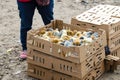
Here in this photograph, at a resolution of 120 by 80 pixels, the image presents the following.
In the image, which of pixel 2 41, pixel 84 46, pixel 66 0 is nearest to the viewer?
pixel 84 46

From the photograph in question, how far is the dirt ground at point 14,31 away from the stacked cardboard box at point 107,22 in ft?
1.32

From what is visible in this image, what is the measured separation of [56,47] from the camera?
4.05m

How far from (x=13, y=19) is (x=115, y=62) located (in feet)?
10.1

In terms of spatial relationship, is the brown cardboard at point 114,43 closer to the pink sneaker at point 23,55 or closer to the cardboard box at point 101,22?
the cardboard box at point 101,22

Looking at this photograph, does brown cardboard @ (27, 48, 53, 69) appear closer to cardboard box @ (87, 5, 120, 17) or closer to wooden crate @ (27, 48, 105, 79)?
wooden crate @ (27, 48, 105, 79)

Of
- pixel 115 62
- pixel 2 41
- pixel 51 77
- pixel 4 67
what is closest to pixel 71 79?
→ pixel 51 77

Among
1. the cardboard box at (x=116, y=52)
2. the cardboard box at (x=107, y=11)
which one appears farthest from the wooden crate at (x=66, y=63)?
the cardboard box at (x=107, y=11)

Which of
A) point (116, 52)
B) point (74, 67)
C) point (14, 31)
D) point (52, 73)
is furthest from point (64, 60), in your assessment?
point (14, 31)

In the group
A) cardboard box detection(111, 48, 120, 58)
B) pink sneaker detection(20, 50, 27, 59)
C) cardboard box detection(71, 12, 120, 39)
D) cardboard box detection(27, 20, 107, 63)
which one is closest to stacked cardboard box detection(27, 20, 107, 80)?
cardboard box detection(27, 20, 107, 63)

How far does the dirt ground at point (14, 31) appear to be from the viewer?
4676mm

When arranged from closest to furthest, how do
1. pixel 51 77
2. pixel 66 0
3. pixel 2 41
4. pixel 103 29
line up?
pixel 51 77, pixel 103 29, pixel 2 41, pixel 66 0

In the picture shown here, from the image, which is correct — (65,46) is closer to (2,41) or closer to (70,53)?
(70,53)

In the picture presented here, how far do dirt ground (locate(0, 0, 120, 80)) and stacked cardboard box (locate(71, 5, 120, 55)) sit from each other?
40cm

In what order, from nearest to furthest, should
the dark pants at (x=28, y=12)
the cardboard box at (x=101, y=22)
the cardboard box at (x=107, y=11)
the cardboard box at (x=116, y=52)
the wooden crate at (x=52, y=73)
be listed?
the wooden crate at (x=52, y=73) → the cardboard box at (x=101, y=22) → the dark pants at (x=28, y=12) → the cardboard box at (x=116, y=52) → the cardboard box at (x=107, y=11)
